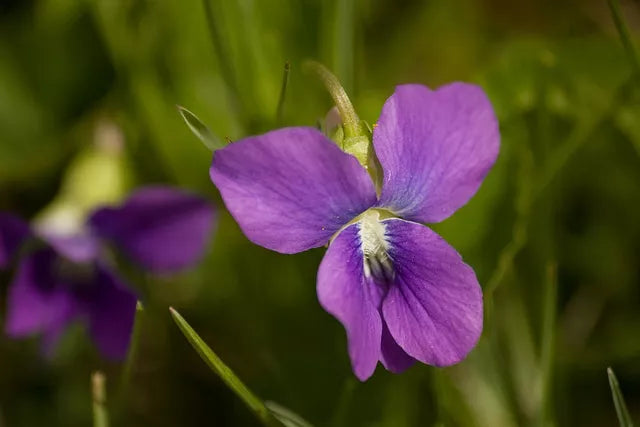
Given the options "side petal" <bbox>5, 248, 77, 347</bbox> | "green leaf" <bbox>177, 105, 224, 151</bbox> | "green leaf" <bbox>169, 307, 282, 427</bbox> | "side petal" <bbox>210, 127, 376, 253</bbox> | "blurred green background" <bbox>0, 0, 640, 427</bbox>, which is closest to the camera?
"side petal" <bbox>210, 127, 376, 253</bbox>

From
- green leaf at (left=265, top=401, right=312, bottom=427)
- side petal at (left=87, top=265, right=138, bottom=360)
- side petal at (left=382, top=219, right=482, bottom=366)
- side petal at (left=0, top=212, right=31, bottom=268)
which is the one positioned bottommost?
side petal at (left=87, top=265, right=138, bottom=360)

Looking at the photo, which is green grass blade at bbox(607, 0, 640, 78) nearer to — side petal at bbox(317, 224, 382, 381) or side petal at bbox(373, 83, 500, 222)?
side petal at bbox(373, 83, 500, 222)

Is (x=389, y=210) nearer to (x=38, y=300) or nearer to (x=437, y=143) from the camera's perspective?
(x=437, y=143)

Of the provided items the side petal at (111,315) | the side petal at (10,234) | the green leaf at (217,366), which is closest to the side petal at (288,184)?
the green leaf at (217,366)

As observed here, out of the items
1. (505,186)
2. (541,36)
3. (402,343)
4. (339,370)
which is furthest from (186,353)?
(541,36)

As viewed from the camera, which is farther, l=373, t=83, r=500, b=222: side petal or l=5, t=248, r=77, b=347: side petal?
l=5, t=248, r=77, b=347: side petal

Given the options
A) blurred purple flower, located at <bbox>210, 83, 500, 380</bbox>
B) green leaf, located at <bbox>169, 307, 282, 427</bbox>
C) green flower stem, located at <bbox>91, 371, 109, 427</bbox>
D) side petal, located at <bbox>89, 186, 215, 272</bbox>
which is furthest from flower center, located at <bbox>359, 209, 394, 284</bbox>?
side petal, located at <bbox>89, 186, 215, 272</bbox>

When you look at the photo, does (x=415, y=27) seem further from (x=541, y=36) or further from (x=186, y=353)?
(x=186, y=353)
